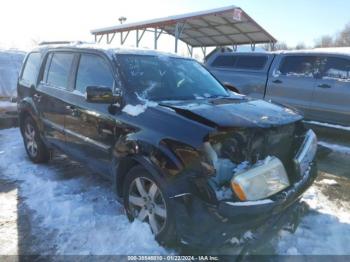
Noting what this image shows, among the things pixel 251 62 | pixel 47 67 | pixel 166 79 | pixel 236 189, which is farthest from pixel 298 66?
pixel 236 189

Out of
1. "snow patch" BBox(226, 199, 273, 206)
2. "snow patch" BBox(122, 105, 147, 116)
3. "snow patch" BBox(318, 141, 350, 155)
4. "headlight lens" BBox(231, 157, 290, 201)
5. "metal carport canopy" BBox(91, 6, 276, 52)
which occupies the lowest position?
"snow patch" BBox(318, 141, 350, 155)

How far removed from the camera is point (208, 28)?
17.1 m

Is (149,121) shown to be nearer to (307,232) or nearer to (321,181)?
(307,232)

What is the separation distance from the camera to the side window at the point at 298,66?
7.23 meters

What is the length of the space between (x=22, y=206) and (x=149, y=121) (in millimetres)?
2005

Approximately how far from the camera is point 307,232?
3.46m

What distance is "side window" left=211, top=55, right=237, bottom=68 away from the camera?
340 inches

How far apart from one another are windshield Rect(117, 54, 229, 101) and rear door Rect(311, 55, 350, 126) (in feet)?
11.6

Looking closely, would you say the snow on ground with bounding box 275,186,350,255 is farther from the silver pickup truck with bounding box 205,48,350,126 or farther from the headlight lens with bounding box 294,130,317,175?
the silver pickup truck with bounding box 205,48,350,126

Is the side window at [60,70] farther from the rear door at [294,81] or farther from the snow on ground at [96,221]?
the rear door at [294,81]

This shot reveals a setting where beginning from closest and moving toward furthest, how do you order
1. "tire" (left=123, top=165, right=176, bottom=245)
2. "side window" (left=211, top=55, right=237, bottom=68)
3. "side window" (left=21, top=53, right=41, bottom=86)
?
"tire" (left=123, top=165, right=176, bottom=245)
"side window" (left=21, top=53, right=41, bottom=86)
"side window" (left=211, top=55, right=237, bottom=68)

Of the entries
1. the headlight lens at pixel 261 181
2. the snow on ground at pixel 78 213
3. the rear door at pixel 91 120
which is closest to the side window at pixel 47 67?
the rear door at pixel 91 120

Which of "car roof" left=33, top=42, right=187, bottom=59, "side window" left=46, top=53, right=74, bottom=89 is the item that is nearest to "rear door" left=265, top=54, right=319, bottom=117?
"car roof" left=33, top=42, right=187, bottom=59

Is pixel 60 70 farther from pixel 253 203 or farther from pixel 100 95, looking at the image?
pixel 253 203
